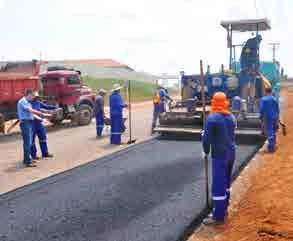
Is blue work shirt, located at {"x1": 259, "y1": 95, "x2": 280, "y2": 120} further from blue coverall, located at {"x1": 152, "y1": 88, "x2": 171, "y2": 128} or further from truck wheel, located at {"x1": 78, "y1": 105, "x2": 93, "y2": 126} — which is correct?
truck wheel, located at {"x1": 78, "y1": 105, "x2": 93, "y2": 126}

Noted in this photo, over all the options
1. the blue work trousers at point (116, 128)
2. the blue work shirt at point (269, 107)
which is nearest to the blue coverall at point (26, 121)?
the blue work trousers at point (116, 128)

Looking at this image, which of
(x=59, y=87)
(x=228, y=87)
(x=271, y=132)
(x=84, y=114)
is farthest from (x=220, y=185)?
(x=84, y=114)

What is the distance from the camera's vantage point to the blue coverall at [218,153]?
5.67m

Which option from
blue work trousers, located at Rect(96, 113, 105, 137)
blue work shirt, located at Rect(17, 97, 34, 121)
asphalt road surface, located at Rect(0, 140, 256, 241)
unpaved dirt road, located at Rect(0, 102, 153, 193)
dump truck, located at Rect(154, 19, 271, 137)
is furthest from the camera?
blue work trousers, located at Rect(96, 113, 105, 137)

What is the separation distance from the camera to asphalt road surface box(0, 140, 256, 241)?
5582mm

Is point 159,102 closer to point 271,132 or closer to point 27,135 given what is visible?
point 271,132

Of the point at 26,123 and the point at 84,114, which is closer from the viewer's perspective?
the point at 26,123

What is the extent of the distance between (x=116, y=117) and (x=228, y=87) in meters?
3.52

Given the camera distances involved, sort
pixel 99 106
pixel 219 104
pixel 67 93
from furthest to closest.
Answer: pixel 67 93, pixel 99 106, pixel 219 104

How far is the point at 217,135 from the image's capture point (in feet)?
18.7

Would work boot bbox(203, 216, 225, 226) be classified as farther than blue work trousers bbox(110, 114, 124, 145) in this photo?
No

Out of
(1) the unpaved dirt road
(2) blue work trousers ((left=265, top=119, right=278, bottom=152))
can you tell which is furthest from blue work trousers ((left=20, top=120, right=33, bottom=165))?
(2) blue work trousers ((left=265, top=119, right=278, bottom=152))

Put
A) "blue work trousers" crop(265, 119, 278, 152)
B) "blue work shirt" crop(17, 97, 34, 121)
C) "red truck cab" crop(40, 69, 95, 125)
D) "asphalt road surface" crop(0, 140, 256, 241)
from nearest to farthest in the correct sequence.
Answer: "asphalt road surface" crop(0, 140, 256, 241), "blue work shirt" crop(17, 97, 34, 121), "blue work trousers" crop(265, 119, 278, 152), "red truck cab" crop(40, 69, 95, 125)

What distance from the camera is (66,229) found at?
566cm
